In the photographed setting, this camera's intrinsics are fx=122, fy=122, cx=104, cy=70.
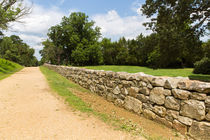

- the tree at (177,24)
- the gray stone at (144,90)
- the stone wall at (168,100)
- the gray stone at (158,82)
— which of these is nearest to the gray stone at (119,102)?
the stone wall at (168,100)

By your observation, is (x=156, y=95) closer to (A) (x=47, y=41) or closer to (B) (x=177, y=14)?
(B) (x=177, y=14)

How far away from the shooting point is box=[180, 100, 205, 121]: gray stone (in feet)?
8.01

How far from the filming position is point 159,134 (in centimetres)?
282

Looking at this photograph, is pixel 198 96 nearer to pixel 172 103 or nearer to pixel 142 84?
pixel 172 103

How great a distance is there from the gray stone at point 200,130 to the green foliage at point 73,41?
28.6 metres

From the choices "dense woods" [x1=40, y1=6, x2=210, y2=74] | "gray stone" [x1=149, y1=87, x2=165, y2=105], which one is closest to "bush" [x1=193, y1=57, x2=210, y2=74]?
"dense woods" [x1=40, y1=6, x2=210, y2=74]

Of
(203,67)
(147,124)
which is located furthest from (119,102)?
(203,67)

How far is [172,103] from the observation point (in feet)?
9.70

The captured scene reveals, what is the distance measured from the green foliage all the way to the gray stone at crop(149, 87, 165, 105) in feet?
90.2

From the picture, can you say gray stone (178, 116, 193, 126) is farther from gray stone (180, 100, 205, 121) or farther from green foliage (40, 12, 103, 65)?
green foliage (40, 12, 103, 65)

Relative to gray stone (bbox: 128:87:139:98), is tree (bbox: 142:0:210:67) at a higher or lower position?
higher

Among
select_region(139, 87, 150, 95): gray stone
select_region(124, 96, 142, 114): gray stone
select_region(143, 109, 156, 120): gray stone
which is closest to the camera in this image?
select_region(143, 109, 156, 120): gray stone

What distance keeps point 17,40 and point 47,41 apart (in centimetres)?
4122

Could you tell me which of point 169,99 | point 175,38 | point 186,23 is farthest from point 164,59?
point 169,99
